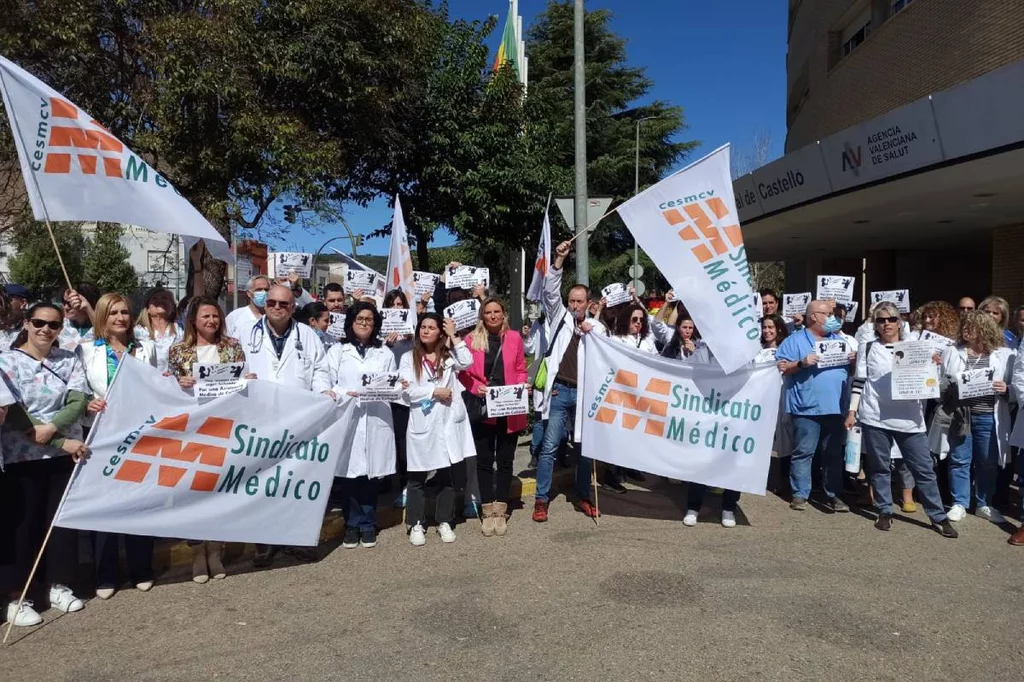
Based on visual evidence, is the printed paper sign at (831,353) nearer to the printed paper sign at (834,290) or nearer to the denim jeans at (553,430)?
the printed paper sign at (834,290)

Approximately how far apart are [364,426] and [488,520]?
1.25m

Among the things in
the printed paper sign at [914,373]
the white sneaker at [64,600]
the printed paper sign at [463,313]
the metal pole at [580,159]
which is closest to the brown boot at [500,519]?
the printed paper sign at [463,313]

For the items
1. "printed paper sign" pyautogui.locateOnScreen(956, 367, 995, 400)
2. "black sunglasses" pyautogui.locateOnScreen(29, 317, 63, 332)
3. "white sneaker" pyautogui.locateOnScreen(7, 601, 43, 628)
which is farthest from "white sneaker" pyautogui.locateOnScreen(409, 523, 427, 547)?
"printed paper sign" pyautogui.locateOnScreen(956, 367, 995, 400)

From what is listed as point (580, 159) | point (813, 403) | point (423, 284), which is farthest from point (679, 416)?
point (580, 159)

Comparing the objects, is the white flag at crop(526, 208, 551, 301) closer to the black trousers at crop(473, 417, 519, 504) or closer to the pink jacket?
the pink jacket

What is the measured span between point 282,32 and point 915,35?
12.5 meters

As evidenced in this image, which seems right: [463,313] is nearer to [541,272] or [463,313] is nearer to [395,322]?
[395,322]

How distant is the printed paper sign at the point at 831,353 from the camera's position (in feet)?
21.6

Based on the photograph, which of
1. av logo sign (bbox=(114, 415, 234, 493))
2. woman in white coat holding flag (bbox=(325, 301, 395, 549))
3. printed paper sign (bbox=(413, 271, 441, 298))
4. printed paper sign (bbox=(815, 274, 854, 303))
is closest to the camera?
av logo sign (bbox=(114, 415, 234, 493))

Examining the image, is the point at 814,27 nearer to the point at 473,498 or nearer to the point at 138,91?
the point at 138,91

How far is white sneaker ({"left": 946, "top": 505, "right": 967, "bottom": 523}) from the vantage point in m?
6.52

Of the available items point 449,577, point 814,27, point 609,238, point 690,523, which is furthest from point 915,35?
point 609,238

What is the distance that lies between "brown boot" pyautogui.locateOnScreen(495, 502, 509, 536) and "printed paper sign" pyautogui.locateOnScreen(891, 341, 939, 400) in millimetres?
3219

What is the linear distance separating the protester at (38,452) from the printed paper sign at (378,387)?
5.88ft
